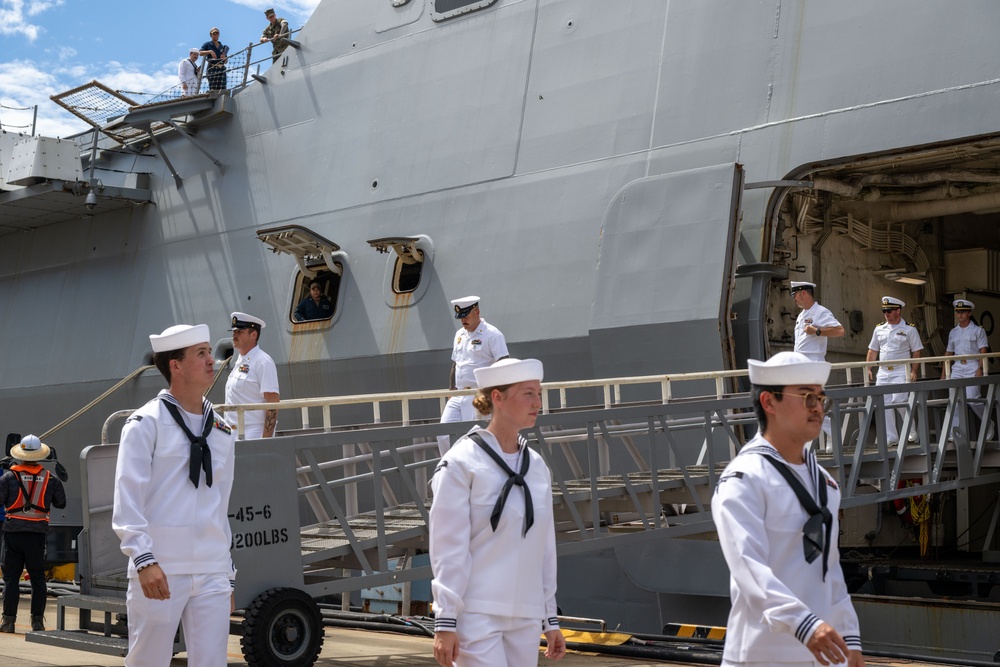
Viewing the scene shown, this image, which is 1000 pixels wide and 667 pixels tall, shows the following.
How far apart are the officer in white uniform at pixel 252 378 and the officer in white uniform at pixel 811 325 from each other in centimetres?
443

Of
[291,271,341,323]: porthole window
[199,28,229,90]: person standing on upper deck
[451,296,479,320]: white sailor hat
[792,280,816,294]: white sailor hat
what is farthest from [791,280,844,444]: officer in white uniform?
[199,28,229,90]: person standing on upper deck

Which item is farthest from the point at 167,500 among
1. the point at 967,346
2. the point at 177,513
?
the point at 967,346

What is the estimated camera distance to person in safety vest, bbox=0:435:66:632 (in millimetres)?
10000

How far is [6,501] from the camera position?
10.1 meters

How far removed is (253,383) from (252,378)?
0.04 m

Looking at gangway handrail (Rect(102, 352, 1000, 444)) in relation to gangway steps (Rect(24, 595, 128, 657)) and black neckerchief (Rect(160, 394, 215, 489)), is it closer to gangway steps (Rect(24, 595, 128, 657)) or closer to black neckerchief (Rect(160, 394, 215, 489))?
gangway steps (Rect(24, 595, 128, 657))

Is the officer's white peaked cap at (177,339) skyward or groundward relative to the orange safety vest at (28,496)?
skyward

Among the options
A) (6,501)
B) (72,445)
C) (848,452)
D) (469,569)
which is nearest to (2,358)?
(72,445)

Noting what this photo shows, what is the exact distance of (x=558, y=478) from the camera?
311 inches

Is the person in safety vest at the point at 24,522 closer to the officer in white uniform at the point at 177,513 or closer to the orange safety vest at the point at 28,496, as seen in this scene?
the orange safety vest at the point at 28,496

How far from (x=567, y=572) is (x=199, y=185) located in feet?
24.3

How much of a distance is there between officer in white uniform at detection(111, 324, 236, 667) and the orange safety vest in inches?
239

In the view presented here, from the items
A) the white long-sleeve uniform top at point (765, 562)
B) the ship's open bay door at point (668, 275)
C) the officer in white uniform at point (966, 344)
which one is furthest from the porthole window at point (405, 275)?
the white long-sleeve uniform top at point (765, 562)

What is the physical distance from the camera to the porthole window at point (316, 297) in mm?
13164
